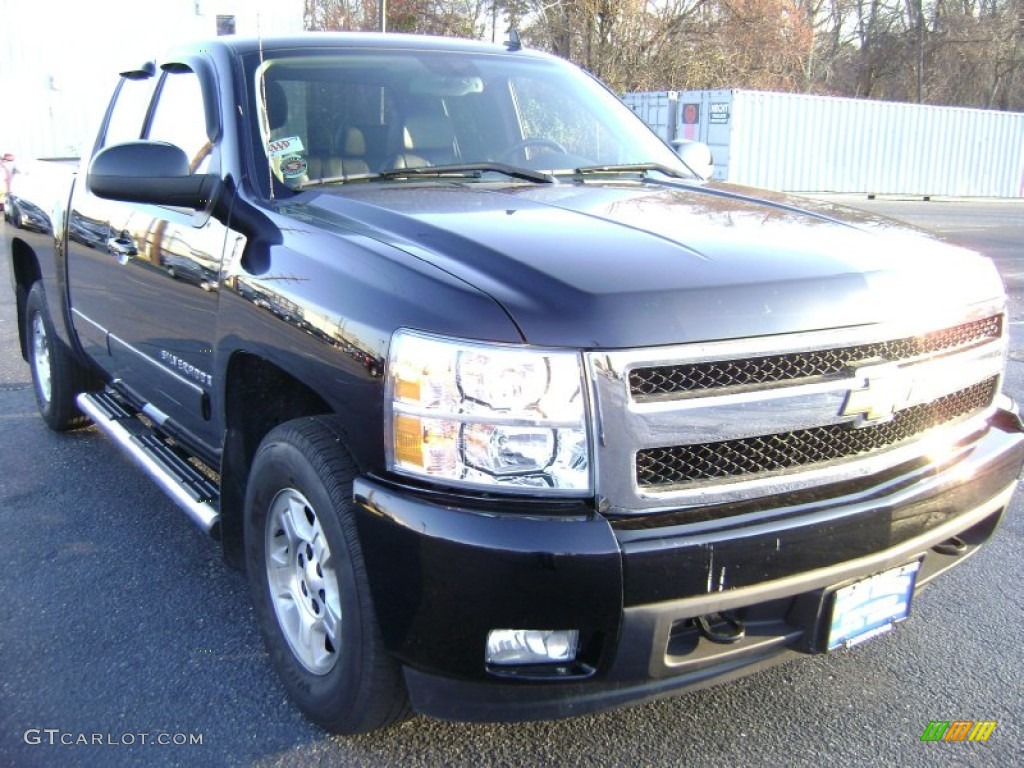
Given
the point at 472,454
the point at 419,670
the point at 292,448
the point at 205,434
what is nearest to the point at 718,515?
the point at 472,454

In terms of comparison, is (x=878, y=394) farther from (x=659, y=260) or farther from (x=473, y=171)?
(x=473, y=171)

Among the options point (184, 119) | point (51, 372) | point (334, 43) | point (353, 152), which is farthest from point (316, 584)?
point (51, 372)

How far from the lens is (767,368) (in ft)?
7.23

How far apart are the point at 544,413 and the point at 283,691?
54.3 inches

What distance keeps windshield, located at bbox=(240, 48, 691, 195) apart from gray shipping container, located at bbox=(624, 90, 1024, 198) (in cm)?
2042

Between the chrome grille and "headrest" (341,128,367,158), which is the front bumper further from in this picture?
"headrest" (341,128,367,158)

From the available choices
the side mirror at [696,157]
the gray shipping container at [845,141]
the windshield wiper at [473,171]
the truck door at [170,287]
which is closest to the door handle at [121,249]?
the truck door at [170,287]

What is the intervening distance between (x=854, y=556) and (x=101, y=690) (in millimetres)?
2142

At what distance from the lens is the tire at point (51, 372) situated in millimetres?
4973

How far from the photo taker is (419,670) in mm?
2188

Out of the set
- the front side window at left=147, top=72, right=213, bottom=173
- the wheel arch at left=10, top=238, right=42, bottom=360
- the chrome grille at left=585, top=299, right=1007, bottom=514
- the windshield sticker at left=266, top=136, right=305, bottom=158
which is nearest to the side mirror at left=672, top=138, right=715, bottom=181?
the windshield sticker at left=266, top=136, right=305, bottom=158

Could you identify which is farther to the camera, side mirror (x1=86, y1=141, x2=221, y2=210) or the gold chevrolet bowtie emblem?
side mirror (x1=86, y1=141, x2=221, y2=210)

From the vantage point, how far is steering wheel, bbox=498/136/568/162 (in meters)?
3.60

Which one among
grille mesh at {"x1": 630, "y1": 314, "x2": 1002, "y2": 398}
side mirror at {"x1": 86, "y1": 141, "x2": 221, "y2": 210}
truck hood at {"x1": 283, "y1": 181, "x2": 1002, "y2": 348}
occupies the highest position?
side mirror at {"x1": 86, "y1": 141, "x2": 221, "y2": 210}
